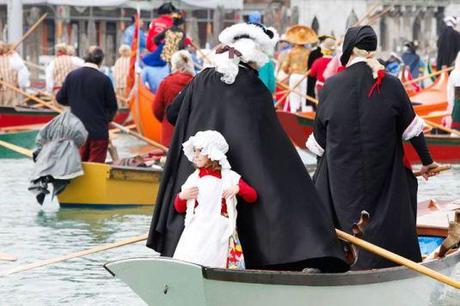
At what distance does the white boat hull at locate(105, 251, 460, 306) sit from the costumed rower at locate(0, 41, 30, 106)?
16479mm

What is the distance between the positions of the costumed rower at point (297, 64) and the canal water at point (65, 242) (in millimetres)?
7771

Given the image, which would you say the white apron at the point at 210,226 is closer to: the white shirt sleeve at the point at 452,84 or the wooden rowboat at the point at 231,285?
the wooden rowboat at the point at 231,285

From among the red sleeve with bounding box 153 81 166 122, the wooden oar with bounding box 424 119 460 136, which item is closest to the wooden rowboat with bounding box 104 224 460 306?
the red sleeve with bounding box 153 81 166 122

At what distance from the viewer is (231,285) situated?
25.7 ft

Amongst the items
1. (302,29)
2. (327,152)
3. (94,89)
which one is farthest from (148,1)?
(327,152)

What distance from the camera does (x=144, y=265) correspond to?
7816 millimetres

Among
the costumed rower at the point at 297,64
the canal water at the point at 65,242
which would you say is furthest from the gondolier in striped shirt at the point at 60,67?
the canal water at the point at 65,242

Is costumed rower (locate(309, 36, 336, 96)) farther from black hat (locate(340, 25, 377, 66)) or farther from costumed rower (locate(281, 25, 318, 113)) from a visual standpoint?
black hat (locate(340, 25, 377, 66))

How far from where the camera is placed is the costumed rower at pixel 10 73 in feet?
80.2

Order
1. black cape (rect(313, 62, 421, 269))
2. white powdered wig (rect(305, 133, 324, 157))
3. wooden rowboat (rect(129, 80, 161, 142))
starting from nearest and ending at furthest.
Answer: black cape (rect(313, 62, 421, 269))
white powdered wig (rect(305, 133, 324, 157))
wooden rowboat (rect(129, 80, 161, 142))

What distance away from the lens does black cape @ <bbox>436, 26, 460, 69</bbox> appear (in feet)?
85.4

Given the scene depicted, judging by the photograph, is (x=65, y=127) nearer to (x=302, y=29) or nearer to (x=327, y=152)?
(x=327, y=152)

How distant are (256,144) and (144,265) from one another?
783 mm

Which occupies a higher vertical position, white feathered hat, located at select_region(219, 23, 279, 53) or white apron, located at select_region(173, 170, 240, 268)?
white feathered hat, located at select_region(219, 23, 279, 53)
